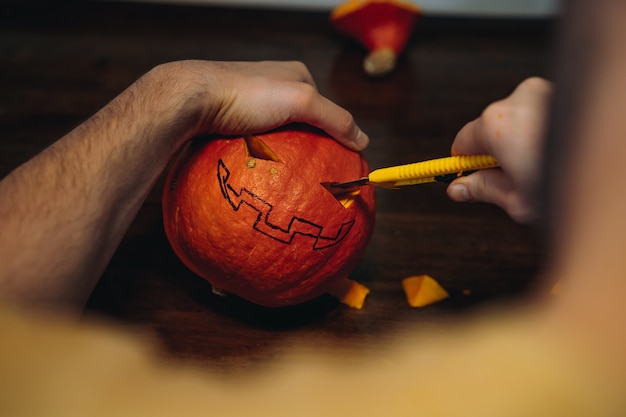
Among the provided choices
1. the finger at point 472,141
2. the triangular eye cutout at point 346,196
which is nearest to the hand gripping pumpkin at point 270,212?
the triangular eye cutout at point 346,196

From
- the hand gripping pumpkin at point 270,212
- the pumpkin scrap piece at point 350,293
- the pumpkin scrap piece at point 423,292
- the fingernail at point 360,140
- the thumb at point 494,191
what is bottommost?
the pumpkin scrap piece at point 350,293

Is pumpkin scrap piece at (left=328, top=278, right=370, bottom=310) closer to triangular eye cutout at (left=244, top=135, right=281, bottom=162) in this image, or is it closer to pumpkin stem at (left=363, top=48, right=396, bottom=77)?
triangular eye cutout at (left=244, top=135, right=281, bottom=162)

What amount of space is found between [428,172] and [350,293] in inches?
13.6

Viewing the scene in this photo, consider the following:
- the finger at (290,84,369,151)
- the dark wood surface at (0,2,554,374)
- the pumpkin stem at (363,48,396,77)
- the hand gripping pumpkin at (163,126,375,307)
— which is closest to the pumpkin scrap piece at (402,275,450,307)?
the dark wood surface at (0,2,554,374)

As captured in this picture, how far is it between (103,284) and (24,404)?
24.9 inches

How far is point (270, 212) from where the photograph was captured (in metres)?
0.87

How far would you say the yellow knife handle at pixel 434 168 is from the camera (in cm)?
74

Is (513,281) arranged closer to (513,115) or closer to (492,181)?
(492,181)

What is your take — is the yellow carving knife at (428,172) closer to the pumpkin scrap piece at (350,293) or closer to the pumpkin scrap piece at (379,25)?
the pumpkin scrap piece at (350,293)

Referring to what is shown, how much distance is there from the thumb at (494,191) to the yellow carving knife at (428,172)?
0.04 ft

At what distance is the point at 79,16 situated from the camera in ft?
5.62

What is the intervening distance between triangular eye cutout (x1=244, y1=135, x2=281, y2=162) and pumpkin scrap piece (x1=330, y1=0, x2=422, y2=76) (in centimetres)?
70

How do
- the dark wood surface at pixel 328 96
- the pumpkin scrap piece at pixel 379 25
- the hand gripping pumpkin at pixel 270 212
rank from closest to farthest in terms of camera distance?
the hand gripping pumpkin at pixel 270 212 → the dark wood surface at pixel 328 96 → the pumpkin scrap piece at pixel 379 25

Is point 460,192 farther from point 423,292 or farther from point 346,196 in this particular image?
point 423,292
